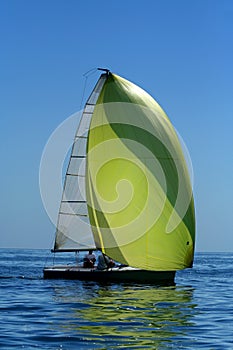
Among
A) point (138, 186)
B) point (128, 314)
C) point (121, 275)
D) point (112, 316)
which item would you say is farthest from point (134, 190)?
point (112, 316)

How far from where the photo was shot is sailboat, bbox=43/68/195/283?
108ft

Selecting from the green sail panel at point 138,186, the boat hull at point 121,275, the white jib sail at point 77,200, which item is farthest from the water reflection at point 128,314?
the white jib sail at point 77,200

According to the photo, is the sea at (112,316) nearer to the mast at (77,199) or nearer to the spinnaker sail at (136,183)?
the spinnaker sail at (136,183)

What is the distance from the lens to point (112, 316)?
22281mm

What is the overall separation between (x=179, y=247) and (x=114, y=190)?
4.32m

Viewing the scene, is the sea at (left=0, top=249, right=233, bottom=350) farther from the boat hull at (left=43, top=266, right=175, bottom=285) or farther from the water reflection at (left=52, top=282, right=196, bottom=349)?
the boat hull at (left=43, top=266, right=175, bottom=285)

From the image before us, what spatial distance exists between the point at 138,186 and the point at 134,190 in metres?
0.28

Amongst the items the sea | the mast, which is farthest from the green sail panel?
the sea

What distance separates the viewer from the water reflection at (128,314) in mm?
18406

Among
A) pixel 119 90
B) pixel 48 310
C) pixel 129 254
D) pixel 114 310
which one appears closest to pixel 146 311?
pixel 114 310

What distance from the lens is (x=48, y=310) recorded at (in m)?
23.8

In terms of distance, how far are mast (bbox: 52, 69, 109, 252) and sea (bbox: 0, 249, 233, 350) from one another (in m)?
3.84

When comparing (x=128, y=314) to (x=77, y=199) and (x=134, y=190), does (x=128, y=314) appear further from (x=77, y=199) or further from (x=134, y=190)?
(x=77, y=199)

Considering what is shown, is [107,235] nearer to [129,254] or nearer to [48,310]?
[129,254]
